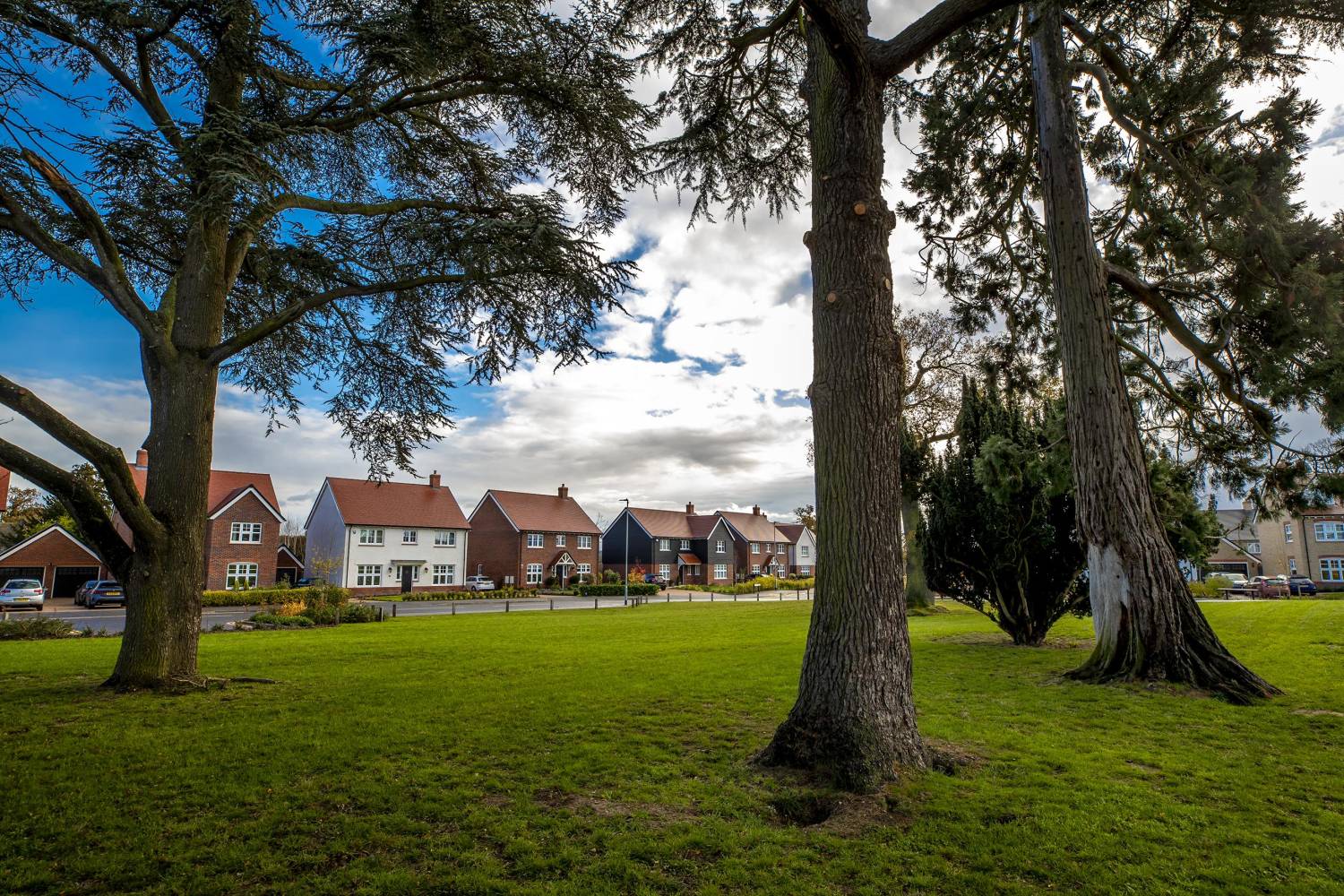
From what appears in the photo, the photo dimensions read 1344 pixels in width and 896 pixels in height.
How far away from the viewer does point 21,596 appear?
105ft

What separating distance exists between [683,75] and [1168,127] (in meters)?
7.91

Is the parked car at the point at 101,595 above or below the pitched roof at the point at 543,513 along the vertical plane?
below

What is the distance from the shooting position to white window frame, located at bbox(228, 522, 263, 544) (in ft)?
132

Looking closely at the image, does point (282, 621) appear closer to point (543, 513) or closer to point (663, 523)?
point (543, 513)

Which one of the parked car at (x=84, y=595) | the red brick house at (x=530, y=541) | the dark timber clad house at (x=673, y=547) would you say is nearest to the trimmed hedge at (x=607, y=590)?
the red brick house at (x=530, y=541)

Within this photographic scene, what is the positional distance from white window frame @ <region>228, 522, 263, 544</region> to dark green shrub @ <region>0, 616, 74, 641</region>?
78.7 ft

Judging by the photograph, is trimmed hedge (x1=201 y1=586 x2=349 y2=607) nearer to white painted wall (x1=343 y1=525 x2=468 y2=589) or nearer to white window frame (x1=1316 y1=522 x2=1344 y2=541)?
white painted wall (x1=343 y1=525 x2=468 y2=589)

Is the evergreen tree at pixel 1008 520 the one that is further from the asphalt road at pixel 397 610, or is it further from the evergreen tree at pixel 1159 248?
the asphalt road at pixel 397 610

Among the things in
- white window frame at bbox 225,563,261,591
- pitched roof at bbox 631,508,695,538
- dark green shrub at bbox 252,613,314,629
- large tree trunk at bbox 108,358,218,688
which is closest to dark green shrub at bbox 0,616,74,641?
dark green shrub at bbox 252,613,314,629

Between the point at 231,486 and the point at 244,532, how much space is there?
10.2ft

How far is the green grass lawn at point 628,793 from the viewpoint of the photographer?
373cm

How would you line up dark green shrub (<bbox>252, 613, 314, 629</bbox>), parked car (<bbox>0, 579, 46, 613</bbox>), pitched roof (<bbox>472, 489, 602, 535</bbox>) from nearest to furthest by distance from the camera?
dark green shrub (<bbox>252, 613, 314, 629</bbox>)
parked car (<bbox>0, 579, 46, 613</bbox>)
pitched roof (<bbox>472, 489, 602, 535</bbox>)

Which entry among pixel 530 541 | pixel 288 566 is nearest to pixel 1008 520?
pixel 530 541

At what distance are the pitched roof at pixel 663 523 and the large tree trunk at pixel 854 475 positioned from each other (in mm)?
59236
